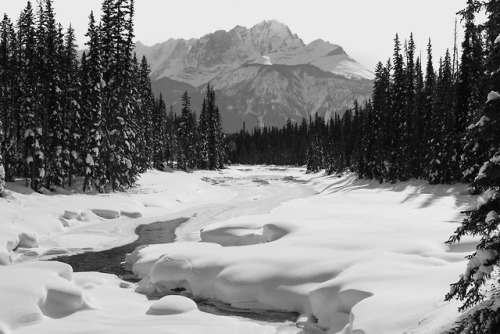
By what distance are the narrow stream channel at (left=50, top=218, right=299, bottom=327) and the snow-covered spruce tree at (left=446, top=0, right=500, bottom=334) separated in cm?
590

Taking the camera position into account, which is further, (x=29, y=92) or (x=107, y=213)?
(x=29, y=92)

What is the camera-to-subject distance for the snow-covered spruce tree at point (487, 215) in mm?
6172

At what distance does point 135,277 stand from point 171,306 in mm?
5138

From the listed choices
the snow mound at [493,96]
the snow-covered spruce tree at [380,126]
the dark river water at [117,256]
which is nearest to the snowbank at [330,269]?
the dark river water at [117,256]

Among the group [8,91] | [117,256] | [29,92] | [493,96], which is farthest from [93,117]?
[493,96]

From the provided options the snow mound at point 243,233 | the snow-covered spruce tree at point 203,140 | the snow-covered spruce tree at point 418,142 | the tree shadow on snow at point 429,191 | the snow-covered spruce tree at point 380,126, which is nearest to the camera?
the snow mound at point 243,233

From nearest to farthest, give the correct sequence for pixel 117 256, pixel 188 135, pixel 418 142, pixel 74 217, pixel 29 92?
pixel 117 256
pixel 74 217
pixel 29 92
pixel 418 142
pixel 188 135

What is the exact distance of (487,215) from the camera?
20.9ft

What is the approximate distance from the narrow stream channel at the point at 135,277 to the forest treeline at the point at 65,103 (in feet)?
38.6

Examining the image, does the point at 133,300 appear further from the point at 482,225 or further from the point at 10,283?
the point at 482,225

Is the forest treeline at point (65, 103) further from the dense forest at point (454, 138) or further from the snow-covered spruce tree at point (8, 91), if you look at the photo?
the dense forest at point (454, 138)

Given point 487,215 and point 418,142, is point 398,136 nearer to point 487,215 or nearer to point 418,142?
point 418,142

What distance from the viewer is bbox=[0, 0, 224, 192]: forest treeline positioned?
114 feet

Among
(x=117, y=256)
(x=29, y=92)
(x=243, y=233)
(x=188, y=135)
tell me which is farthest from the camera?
(x=188, y=135)
